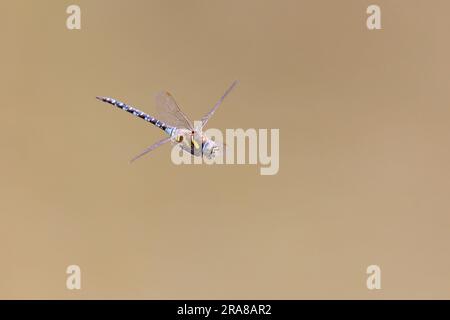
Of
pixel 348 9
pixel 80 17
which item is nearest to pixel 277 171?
pixel 348 9

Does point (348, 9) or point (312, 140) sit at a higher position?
point (348, 9)

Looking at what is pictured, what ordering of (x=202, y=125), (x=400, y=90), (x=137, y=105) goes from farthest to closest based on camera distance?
(x=400, y=90) < (x=137, y=105) < (x=202, y=125)

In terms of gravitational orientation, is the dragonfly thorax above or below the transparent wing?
below

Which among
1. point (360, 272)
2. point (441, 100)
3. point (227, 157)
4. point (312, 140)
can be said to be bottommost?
point (360, 272)

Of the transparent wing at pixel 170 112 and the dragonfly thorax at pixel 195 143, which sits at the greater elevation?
the transparent wing at pixel 170 112

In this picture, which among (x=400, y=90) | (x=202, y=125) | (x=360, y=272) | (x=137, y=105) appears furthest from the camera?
(x=400, y=90)

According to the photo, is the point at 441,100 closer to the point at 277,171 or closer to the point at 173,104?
the point at 277,171

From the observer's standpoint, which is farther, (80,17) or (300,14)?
(300,14)
